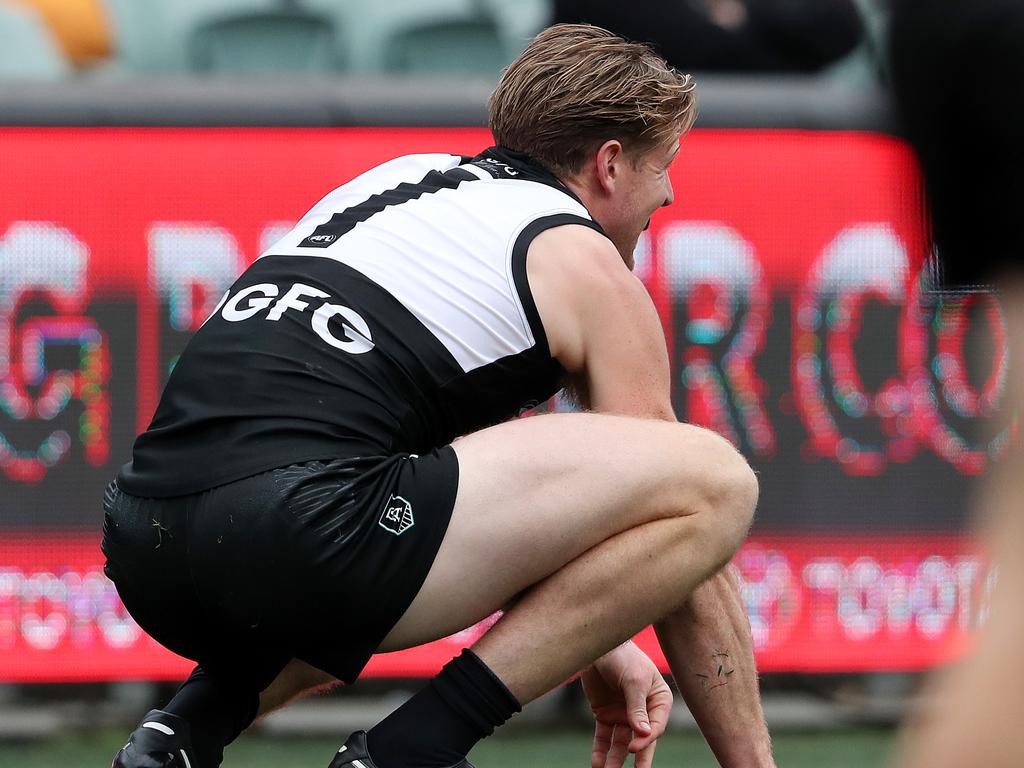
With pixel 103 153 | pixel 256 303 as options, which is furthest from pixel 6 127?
pixel 256 303

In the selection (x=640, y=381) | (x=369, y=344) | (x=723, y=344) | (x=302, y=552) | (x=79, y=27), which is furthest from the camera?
(x=79, y=27)

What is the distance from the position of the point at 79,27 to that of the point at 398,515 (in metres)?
3.30

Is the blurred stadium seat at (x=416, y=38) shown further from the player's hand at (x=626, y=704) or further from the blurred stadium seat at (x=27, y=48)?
the player's hand at (x=626, y=704)

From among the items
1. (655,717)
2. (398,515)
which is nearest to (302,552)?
(398,515)

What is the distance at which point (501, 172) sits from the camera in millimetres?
2555

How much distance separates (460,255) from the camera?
2408 millimetres

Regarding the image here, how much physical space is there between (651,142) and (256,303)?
75cm

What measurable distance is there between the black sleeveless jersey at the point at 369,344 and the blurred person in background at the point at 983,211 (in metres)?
1.13

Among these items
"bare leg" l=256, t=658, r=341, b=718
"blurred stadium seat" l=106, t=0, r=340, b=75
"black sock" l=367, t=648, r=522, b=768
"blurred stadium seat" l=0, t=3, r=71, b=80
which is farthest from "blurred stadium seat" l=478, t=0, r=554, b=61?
"black sock" l=367, t=648, r=522, b=768

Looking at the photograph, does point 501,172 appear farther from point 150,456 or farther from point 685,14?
point 685,14

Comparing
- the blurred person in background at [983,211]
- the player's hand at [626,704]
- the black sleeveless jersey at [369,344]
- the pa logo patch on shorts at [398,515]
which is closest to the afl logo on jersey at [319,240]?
the black sleeveless jersey at [369,344]

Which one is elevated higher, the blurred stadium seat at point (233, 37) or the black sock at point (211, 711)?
the blurred stadium seat at point (233, 37)

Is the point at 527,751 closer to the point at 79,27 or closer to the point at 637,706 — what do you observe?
the point at 637,706

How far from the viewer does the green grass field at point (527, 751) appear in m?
3.81
